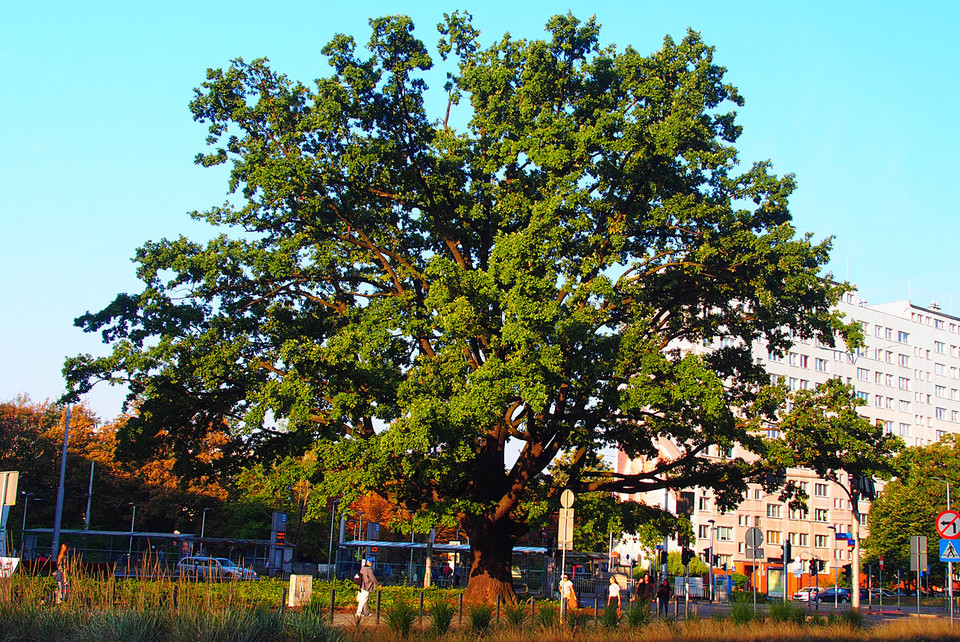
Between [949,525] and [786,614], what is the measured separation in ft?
16.7

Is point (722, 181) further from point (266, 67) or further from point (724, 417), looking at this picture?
point (266, 67)

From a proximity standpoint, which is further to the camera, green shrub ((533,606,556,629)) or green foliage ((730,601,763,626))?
green foliage ((730,601,763,626))

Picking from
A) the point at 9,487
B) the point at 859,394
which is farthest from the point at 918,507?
the point at 9,487

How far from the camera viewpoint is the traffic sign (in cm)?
2277

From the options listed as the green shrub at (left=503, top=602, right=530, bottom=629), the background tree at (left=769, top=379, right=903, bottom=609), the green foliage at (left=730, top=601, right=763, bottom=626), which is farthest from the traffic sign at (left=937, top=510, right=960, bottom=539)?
the green shrub at (left=503, top=602, right=530, bottom=629)

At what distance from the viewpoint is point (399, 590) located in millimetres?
27234

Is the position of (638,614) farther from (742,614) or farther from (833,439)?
(833,439)

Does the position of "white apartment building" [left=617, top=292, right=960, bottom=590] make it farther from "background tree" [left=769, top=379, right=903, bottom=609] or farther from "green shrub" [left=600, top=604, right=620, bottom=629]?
"green shrub" [left=600, top=604, right=620, bottom=629]

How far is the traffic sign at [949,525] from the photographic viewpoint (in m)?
22.8

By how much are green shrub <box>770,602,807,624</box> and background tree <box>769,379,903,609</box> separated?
5.33 metres

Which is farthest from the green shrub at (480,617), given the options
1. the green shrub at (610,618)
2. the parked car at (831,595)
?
the parked car at (831,595)

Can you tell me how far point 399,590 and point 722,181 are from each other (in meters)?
15.4

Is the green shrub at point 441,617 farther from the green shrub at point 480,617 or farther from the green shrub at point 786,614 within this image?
the green shrub at point 786,614

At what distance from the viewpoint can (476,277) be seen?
2430 cm
